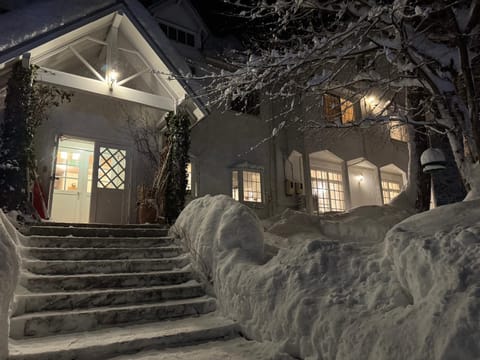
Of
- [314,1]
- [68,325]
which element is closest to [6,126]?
[68,325]

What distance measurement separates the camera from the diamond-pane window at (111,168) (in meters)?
8.30

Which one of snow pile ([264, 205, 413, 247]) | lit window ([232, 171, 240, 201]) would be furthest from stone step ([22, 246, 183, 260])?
lit window ([232, 171, 240, 201])

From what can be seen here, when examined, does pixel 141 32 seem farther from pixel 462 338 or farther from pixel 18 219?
pixel 462 338

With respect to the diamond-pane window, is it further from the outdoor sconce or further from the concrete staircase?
the outdoor sconce

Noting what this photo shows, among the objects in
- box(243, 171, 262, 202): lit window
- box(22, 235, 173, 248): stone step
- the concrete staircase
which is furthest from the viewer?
box(243, 171, 262, 202): lit window

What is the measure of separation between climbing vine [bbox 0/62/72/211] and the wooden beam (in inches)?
11.8

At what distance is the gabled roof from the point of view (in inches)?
219

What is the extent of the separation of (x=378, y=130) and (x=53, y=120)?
11675mm

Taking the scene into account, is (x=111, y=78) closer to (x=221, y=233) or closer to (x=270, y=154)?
(x=221, y=233)

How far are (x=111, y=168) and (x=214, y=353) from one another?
6926mm

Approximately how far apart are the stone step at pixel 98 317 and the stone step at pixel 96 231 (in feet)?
7.03

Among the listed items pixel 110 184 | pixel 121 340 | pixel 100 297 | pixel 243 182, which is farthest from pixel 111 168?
pixel 121 340

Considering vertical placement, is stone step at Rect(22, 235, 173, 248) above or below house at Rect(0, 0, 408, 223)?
below

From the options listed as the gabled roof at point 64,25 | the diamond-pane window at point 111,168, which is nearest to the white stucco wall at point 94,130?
the diamond-pane window at point 111,168
